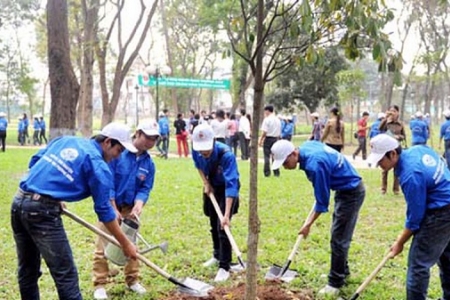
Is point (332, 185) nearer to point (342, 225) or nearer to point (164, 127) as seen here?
point (342, 225)

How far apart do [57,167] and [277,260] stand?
3082mm

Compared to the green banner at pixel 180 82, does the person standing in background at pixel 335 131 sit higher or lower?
lower

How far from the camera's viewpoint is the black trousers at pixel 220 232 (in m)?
5.07

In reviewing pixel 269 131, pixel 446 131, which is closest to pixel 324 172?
pixel 446 131

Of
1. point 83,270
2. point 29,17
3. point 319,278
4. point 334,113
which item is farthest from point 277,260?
point 29,17

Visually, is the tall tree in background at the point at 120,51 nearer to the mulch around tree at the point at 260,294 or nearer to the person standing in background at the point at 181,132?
the person standing in background at the point at 181,132

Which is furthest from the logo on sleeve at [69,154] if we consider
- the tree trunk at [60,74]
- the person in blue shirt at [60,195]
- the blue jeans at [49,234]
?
the tree trunk at [60,74]

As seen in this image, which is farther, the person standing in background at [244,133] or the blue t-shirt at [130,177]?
the person standing in background at [244,133]

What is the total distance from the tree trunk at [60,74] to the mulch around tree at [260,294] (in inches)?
151

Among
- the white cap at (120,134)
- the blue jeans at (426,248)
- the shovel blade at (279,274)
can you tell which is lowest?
the shovel blade at (279,274)

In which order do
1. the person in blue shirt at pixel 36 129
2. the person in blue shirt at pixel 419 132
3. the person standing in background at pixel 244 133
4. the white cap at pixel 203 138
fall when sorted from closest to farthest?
the white cap at pixel 203 138
the person in blue shirt at pixel 419 132
the person standing in background at pixel 244 133
the person in blue shirt at pixel 36 129

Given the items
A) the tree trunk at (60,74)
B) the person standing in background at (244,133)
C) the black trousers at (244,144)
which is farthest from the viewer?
the black trousers at (244,144)

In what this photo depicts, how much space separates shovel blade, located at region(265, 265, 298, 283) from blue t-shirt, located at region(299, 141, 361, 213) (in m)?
0.98

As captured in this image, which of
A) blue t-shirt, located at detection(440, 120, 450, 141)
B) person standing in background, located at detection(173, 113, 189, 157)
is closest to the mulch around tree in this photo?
blue t-shirt, located at detection(440, 120, 450, 141)
